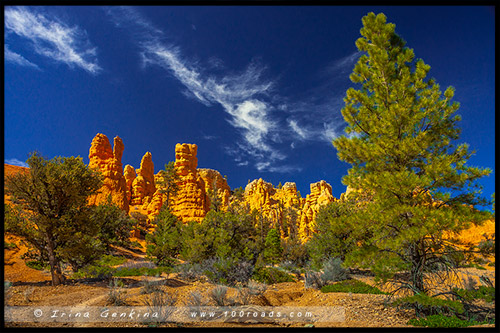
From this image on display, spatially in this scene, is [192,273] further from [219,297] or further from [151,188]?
[151,188]

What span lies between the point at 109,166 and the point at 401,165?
49.0 metres

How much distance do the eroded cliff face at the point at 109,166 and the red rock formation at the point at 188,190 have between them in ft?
31.2

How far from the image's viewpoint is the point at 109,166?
152 feet

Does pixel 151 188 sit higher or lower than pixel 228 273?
higher

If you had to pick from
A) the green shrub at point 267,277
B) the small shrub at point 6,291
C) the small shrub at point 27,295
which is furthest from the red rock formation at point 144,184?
the small shrub at point 6,291

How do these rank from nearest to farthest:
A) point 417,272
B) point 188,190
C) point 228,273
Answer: point 417,272, point 228,273, point 188,190

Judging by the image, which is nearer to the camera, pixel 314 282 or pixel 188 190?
pixel 314 282

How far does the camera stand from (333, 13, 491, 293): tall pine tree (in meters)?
6.90

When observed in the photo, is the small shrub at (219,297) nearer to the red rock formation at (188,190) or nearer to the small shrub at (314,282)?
A: the small shrub at (314,282)

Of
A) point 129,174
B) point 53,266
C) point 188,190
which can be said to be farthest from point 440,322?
point 129,174

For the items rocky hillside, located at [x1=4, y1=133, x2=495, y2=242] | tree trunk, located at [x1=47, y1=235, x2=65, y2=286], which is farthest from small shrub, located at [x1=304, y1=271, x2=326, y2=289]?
rocky hillside, located at [x1=4, y1=133, x2=495, y2=242]

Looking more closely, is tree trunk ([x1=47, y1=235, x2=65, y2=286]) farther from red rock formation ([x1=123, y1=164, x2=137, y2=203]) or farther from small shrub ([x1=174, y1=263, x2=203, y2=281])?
red rock formation ([x1=123, y1=164, x2=137, y2=203])

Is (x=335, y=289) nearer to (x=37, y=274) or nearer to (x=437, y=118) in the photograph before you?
(x=437, y=118)

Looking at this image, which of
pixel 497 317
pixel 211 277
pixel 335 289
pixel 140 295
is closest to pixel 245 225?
pixel 211 277
